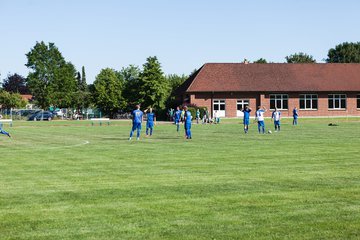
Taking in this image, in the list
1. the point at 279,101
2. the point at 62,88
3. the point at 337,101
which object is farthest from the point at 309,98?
the point at 62,88

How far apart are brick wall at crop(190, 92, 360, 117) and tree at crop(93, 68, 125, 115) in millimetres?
21633

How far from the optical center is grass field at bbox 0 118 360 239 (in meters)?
7.82

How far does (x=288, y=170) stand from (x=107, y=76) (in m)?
82.8

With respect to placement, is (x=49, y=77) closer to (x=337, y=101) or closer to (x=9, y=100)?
(x=9, y=100)

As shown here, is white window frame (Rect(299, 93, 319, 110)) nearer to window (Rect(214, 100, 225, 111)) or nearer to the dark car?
window (Rect(214, 100, 225, 111))

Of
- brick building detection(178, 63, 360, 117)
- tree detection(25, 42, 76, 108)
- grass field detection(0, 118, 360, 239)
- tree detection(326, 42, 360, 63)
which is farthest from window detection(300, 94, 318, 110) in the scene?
grass field detection(0, 118, 360, 239)

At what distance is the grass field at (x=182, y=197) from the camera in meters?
7.82

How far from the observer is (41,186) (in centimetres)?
1191

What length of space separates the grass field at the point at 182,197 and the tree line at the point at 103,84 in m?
58.8

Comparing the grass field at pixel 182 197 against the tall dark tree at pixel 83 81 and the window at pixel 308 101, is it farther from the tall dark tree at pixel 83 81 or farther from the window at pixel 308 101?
the tall dark tree at pixel 83 81

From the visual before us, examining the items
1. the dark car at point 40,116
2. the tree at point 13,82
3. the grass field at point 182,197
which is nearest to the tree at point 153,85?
the dark car at point 40,116

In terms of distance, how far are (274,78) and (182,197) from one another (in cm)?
6684

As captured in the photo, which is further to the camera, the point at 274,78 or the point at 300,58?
the point at 300,58

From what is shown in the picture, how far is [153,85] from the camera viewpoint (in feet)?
267
